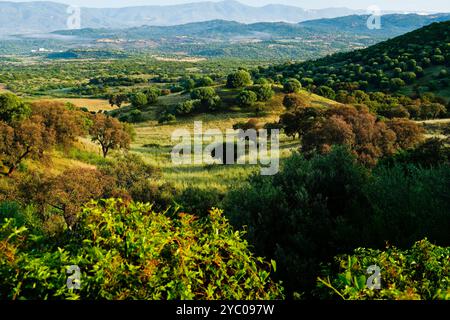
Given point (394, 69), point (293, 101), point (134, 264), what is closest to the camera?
point (134, 264)

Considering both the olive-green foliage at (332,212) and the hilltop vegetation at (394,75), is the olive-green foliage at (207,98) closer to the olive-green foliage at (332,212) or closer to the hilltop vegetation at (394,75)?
the hilltop vegetation at (394,75)

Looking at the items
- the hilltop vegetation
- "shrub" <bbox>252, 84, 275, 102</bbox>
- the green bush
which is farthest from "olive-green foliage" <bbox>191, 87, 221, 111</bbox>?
the green bush

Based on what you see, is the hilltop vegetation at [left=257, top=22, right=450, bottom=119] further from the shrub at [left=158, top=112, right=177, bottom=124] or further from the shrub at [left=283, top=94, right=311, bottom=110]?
the shrub at [left=158, top=112, right=177, bottom=124]

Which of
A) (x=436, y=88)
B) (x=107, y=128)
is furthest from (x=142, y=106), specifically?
(x=436, y=88)

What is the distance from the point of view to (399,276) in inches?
173

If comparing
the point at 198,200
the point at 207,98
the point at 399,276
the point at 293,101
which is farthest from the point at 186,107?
the point at 399,276

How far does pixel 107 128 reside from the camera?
1315 inches

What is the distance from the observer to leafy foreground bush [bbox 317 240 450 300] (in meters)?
3.77

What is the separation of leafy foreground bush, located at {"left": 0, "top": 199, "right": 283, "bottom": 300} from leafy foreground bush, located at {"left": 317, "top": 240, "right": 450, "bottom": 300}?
2.62 feet

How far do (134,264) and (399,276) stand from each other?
9.64 feet

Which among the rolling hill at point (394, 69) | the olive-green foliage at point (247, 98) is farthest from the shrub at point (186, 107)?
the rolling hill at point (394, 69)

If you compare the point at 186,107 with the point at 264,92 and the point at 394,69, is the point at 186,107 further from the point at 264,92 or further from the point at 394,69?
the point at 394,69

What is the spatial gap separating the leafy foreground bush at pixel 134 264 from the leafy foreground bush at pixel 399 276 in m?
0.80
